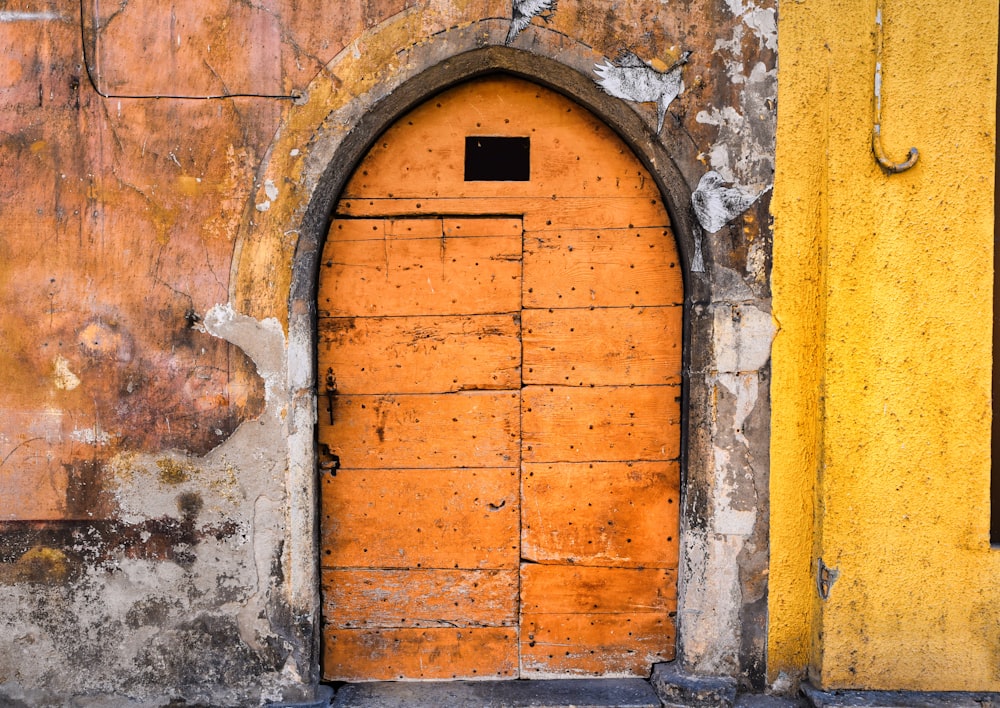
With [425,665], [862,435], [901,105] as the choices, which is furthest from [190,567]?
[901,105]

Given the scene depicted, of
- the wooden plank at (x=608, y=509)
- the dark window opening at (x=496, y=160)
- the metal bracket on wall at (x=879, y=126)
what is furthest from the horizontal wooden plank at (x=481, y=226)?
the metal bracket on wall at (x=879, y=126)

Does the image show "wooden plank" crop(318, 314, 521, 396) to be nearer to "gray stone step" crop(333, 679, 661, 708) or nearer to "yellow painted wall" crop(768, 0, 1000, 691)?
"yellow painted wall" crop(768, 0, 1000, 691)

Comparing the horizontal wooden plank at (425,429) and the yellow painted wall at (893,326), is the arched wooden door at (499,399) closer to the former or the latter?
the horizontal wooden plank at (425,429)

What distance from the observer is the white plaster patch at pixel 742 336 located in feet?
8.03

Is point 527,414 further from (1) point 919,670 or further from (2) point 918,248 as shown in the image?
(1) point 919,670

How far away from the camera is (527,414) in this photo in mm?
2643

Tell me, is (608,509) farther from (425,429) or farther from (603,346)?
(425,429)

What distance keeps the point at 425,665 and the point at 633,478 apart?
1.12 meters

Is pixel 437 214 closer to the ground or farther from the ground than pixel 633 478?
farther from the ground

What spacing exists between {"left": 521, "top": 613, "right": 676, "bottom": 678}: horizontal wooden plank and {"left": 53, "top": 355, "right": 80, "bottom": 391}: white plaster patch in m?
1.93

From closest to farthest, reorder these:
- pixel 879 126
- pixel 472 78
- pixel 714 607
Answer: pixel 879 126 < pixel 714 607 < pixel 472 78

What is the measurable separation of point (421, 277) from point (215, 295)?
2.49 feet

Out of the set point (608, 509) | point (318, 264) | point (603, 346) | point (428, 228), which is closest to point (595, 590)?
point (608, 509)

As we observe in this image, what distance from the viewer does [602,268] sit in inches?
103
